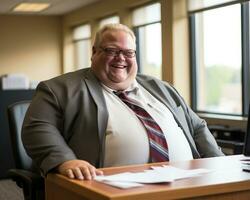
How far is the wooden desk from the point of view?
4.31 ft

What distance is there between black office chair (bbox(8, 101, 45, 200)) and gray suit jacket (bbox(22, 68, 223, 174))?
418 mm

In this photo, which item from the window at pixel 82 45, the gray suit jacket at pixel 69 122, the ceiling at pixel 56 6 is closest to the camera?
the gray suit jacket at pixel 69 122

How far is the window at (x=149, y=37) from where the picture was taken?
22.7 feet

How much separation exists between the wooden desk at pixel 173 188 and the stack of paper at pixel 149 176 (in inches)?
1.2

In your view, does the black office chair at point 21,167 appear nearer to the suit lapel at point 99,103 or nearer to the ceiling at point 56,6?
the suit lapel at point 99,103

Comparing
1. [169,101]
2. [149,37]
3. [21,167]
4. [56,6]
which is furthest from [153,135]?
[56,6]

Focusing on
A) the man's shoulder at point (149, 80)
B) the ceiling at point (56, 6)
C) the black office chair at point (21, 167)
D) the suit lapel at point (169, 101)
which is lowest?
the black office chair at point (21, 167)

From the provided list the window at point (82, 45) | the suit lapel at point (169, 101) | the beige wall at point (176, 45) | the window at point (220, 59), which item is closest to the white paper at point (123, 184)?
the suit lapel at point (169, 101)

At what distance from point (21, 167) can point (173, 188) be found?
1.39m

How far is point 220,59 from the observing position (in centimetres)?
581

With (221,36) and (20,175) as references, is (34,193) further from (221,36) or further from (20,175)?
(221,36)

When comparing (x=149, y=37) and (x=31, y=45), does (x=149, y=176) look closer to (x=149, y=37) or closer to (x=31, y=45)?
(x=149, y=37)

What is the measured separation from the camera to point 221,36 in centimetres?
575

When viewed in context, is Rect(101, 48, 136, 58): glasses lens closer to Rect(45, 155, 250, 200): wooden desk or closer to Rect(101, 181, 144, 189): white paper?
Rect(45, 155, 250, 200): wooden desk
